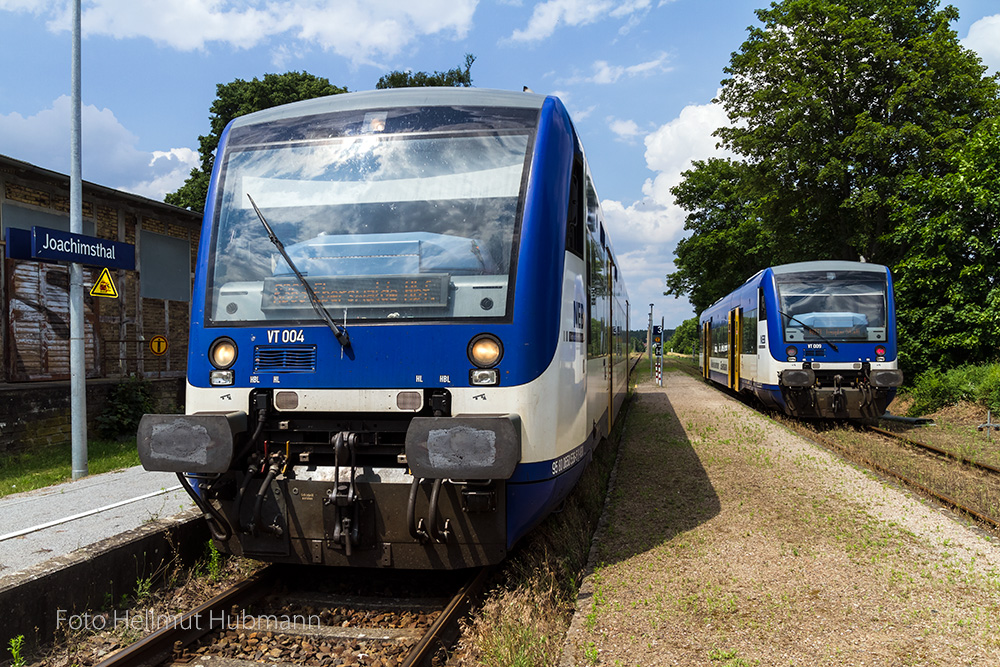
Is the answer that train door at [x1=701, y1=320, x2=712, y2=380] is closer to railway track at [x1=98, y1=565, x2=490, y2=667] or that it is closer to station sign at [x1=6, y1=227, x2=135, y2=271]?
station sign at [x1=6, y1=227, x2=135, y2=271]

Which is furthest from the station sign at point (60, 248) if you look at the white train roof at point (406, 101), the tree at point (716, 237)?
the tree at point (716, 237)

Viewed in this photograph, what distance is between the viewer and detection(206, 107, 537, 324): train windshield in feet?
14.6

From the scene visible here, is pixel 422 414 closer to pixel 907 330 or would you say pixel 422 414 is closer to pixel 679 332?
pixel 907 330

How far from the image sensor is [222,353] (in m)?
4.67

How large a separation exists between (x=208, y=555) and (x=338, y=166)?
3160 mm

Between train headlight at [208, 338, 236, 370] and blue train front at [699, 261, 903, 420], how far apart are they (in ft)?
31.7

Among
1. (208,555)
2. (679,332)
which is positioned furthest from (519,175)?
(679,332)

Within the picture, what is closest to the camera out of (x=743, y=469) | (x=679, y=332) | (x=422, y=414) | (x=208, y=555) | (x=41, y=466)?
(x=422, y=414)

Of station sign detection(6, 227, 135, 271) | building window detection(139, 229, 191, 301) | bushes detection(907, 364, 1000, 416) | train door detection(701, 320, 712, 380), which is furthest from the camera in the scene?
train door detection(701, 320, 712, 380)

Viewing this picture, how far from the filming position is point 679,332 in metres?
130

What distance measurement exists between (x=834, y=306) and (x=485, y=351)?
9979mm

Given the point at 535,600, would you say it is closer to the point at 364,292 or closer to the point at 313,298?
the point at 364,292

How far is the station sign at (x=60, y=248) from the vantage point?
7.86 metres

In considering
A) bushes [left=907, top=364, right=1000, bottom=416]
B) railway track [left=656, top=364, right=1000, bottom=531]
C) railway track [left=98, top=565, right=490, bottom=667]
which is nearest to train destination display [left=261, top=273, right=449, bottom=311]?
railway track [left=98, top=565, right=490, bottom=667]
